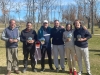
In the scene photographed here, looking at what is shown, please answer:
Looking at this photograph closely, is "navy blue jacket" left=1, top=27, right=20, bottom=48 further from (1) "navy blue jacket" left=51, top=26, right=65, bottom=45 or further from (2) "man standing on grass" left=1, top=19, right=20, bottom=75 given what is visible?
(1) "navy blue jacket" left=51, top=26, right=65, bottom=45

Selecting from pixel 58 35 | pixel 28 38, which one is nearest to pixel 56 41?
pixel 58 35

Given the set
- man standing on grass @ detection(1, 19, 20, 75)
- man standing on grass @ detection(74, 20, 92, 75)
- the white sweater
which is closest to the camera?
man standing on grass @ detection(74, 20, 92, 75)

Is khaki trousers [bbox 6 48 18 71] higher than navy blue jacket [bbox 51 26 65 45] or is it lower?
lower

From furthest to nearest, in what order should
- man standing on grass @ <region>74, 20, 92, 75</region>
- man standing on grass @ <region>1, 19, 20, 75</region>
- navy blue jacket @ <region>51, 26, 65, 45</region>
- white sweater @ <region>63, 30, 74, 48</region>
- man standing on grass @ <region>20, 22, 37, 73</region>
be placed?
1. navy blue jacket @ <region>51, 26, 65, 45</region>
2. man standing on grass @ <region>20, 22, 37, 73</region>
3. white sweater @ <region>63, 30, 74, 48</region>
4. man standing on grass @ <region>1, 19, 20, 75</region>
5. man standing on grass @ <region>74, 20, 92, 75</region>

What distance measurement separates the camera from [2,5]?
877 inches

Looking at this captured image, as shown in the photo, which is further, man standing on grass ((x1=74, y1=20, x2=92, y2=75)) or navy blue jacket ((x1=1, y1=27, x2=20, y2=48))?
navy blue jacket ((x1=1, y1=27, x2=20, y2=48))

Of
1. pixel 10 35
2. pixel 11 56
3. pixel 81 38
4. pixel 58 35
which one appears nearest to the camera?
pixel 81 38

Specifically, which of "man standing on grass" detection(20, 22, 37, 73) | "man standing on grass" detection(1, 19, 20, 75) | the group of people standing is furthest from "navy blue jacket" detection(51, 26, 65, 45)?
"man standing on grass" detection(1, 19, 20, 75)

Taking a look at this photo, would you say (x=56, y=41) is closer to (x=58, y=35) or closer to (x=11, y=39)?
(x=58, y=35)

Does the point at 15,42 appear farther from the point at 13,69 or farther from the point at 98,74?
the point at 98,74

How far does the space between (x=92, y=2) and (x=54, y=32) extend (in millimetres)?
23726

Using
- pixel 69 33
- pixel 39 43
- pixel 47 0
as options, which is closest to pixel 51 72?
pixel 39 43

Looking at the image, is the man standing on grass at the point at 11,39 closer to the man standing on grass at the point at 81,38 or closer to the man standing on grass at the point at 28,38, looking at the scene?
the man standing on grass at the point at 28,38

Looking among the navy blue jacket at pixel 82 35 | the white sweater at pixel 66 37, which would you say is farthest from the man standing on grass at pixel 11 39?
the navy blue jacket at pixel 82 35
